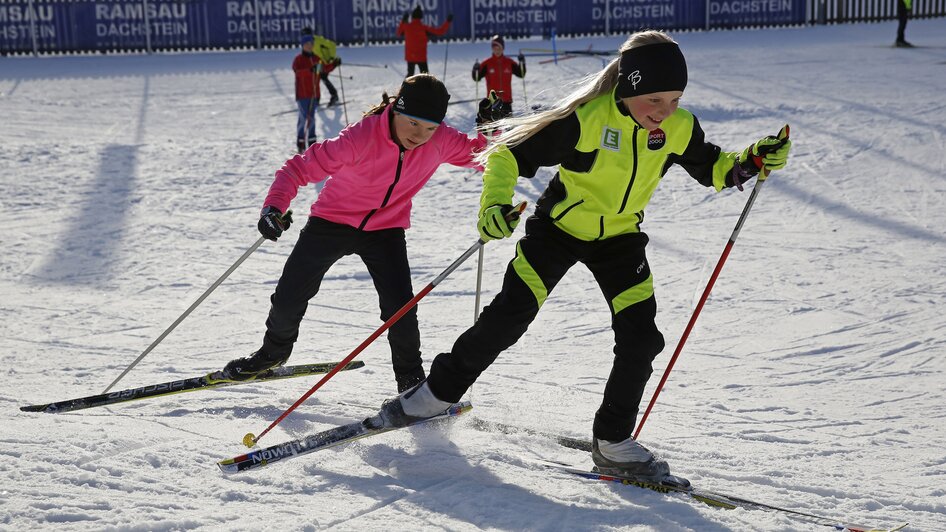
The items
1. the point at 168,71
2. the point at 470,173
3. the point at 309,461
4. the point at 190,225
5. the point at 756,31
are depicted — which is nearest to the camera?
the point at 309,461

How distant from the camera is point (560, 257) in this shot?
3.40 m

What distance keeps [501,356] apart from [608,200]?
75.8 inches

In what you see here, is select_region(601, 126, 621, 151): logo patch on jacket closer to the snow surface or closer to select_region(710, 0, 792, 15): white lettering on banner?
the snow surface

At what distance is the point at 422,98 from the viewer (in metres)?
3.70

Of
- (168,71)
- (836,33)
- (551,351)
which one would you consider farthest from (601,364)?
(836,33)

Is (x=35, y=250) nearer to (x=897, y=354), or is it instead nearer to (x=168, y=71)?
(x=897, y=354)

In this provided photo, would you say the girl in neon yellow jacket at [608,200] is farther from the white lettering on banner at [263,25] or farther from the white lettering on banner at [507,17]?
the white lettering on banner at [263,25]

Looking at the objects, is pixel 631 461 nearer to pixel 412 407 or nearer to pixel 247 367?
pixel 412 407

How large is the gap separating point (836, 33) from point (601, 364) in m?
18.2

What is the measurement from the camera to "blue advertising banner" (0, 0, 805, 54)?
68.3 ft

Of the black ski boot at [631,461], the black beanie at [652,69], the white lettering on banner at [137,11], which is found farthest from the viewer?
the white lettering on banner at [137,11]

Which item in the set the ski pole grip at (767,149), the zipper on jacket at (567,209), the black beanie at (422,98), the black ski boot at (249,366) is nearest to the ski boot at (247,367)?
the black ski boot at (249,366)

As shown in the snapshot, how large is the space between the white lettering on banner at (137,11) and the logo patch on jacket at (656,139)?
2003cm

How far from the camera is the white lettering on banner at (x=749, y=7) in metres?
22.7
